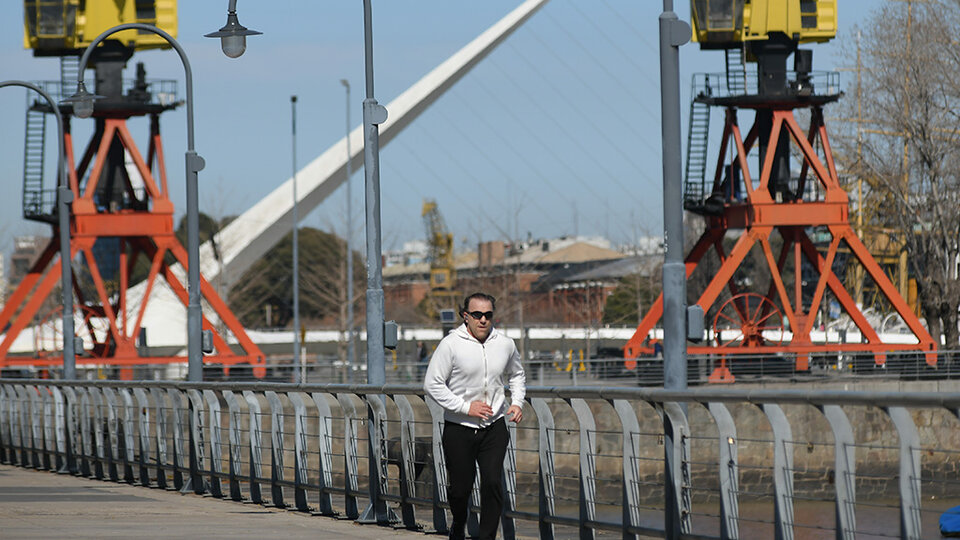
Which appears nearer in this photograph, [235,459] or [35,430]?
[235,459]

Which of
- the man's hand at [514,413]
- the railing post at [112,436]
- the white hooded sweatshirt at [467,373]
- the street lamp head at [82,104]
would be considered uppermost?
the street lamp head at [82,104]

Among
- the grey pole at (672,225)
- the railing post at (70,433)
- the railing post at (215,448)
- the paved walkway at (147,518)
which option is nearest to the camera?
the paved walkway at (147,518)

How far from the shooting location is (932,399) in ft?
23.4

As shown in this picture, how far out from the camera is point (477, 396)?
9500 millimetres

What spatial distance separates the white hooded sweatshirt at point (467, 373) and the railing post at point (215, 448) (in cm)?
664

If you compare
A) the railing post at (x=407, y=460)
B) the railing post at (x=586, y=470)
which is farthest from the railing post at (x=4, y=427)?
the railing post at (x=586, y=470)

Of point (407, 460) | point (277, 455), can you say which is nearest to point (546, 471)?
point (407, 460)

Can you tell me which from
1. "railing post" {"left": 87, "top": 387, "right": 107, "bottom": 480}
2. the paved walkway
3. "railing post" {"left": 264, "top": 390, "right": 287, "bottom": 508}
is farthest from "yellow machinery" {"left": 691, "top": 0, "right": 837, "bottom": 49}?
"railing post" {"left": 264, "top": 390, "right": 287, "bottom": 508}

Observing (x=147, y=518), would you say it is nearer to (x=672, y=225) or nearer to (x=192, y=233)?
(x=672, y=225)

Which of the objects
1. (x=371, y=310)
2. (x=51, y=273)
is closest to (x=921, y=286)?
(x=51, y=273)

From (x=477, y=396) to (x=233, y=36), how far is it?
12424 millimetres

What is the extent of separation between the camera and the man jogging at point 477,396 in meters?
9.40

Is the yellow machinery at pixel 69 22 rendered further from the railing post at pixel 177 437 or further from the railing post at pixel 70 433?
the railing post at pixel 177 437

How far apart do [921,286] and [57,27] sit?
93.6 ft
